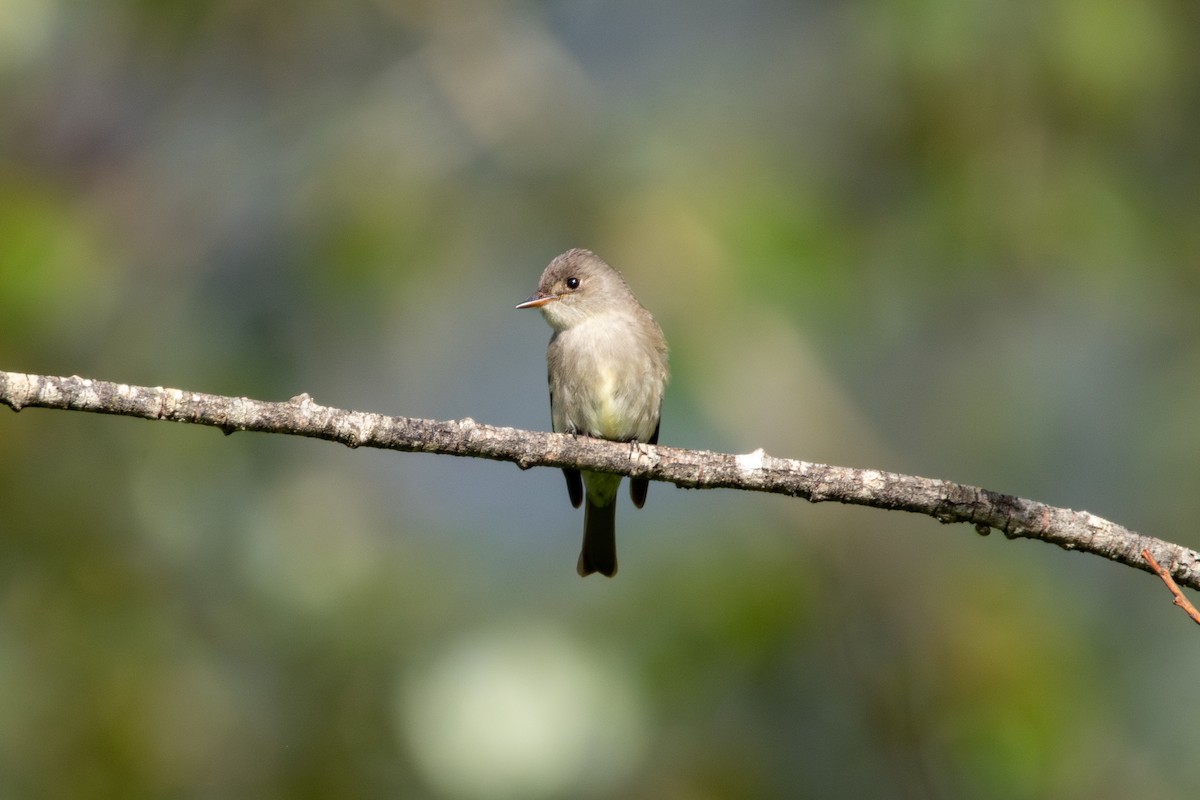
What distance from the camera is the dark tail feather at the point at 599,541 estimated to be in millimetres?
6328

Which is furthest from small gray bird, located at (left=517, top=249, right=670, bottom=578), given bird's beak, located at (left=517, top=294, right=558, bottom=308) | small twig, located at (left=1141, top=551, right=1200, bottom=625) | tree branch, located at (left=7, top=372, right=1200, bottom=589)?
small twig, located at (left=1141, top=551, right=1200, bottom=625)

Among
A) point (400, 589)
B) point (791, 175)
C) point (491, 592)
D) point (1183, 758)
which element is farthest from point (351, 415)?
point (1183, 758)

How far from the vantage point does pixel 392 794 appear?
5.27 meters

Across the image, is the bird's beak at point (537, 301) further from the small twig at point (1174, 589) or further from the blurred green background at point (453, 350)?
the small twig at point (1174, 589)

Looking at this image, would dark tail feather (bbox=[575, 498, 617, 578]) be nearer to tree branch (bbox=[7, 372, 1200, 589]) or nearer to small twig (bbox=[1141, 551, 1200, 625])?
tree branch (bbox=[7, 372, 1200, 589])

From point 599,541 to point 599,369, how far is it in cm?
A: 95

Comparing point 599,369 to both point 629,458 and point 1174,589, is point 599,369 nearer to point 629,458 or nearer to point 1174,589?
point 629,458

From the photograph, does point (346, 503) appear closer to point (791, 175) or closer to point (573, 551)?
point (573, 551)

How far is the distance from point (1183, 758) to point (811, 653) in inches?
101

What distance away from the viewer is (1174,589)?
275 centimetres

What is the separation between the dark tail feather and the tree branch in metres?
2.58

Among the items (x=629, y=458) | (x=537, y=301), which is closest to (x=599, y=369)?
(x=537, y=301)

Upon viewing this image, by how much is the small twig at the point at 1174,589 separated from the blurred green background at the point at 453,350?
186cm

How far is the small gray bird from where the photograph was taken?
19.6 ft
